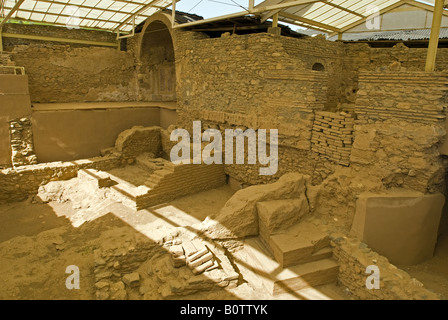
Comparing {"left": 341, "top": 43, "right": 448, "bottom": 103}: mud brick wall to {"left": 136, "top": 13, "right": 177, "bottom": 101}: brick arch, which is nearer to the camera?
{"left": 341, "top": 43, "right": 448, "bottom": 103}: mud brick wall

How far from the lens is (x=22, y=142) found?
29.1ft

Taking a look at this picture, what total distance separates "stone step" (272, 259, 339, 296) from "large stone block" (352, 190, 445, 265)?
0.80 meters

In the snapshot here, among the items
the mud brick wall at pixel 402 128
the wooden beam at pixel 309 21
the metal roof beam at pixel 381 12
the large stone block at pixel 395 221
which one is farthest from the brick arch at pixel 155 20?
the large stone block at pixel 395 221

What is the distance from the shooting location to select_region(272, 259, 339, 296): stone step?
4.91m

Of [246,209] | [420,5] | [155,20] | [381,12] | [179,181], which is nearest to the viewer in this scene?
[246,209]

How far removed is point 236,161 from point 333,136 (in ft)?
9.83

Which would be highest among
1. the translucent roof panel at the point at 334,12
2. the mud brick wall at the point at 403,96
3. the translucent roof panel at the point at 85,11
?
the translucent roof panel at the point at 85,11

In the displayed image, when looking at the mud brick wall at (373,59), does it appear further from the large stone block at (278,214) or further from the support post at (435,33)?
the large stone block at (278,214)

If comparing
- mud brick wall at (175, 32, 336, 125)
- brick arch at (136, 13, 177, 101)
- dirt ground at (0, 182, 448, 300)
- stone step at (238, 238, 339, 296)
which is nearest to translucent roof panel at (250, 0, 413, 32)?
mud brick wall at (175, 32, 336, 125)

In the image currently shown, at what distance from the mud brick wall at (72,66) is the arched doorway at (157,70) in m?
0.54

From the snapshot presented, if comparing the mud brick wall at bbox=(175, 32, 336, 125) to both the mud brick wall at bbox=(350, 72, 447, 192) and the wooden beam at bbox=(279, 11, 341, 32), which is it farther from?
the mud brick wall at bbox=(350, 72, 447, 192)

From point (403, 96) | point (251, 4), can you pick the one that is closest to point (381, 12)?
point (251, 4)

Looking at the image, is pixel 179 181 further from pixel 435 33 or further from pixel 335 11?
pixel 335 11

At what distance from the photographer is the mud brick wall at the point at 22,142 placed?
8.72 meters
